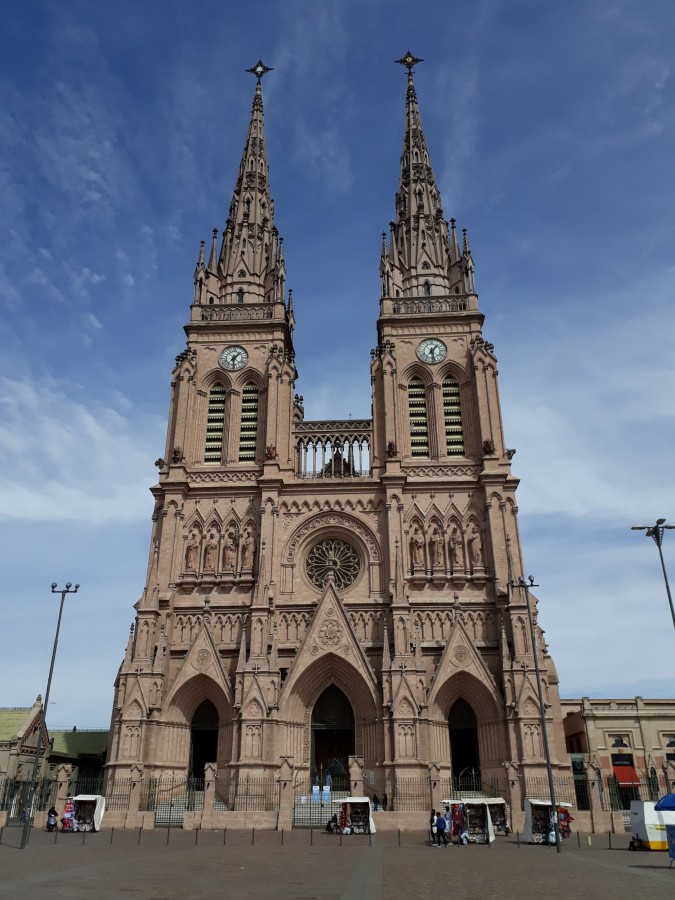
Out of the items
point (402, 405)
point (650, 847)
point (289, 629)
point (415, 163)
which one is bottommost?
point (650, 847)

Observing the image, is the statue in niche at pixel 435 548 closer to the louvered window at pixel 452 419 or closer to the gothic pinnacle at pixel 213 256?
the louvered window at pixel 452 419

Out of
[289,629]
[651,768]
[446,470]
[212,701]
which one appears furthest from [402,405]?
[651,768]

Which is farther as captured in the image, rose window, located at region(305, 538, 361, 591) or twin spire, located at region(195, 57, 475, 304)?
twin spire, located at region(195, 57, 475, 304)

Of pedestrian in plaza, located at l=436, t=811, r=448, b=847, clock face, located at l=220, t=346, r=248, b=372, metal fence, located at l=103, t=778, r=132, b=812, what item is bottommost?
pedestrian in plaza, located at l=436, t=811, r=448, b=847

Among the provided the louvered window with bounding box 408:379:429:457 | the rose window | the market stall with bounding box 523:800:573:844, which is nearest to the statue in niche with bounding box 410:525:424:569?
the rose window

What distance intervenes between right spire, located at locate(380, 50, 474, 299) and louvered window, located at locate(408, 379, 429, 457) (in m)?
8.03

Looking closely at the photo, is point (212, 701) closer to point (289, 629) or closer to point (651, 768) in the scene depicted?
point (289, 629)

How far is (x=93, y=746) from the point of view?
54.1m

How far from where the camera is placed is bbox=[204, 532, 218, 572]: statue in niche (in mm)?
41719

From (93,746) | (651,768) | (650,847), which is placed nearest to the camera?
(650,847)

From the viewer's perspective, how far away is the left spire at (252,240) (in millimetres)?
52688

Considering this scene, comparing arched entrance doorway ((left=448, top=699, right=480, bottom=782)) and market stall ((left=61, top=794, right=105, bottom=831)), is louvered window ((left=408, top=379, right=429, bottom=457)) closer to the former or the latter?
arched entrance doorway ((left=448, top=699, right=480, bottom=782))

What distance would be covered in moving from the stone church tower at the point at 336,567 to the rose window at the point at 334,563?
123mm

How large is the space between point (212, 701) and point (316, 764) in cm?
658
